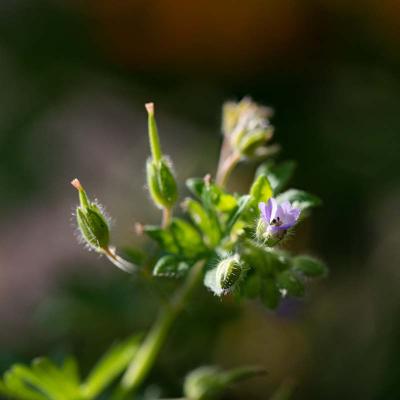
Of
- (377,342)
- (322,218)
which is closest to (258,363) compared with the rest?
(377,342)

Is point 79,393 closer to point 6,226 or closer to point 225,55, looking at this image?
point 6,226

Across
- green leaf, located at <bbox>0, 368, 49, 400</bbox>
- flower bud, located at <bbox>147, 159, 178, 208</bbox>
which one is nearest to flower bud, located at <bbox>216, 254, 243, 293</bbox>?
flower bud, located at <bbox>147, 159, 178, 208</bbox>

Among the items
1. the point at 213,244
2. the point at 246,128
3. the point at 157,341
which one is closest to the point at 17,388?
the point at 157,341

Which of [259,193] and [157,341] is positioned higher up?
[259,193]

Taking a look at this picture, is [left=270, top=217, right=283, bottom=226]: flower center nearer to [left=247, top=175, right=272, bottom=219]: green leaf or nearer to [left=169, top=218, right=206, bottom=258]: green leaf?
[left=247, top=175, right=272, bottom=219]: green leaf

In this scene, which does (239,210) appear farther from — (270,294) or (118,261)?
(118,261)

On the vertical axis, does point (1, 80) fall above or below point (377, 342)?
above
